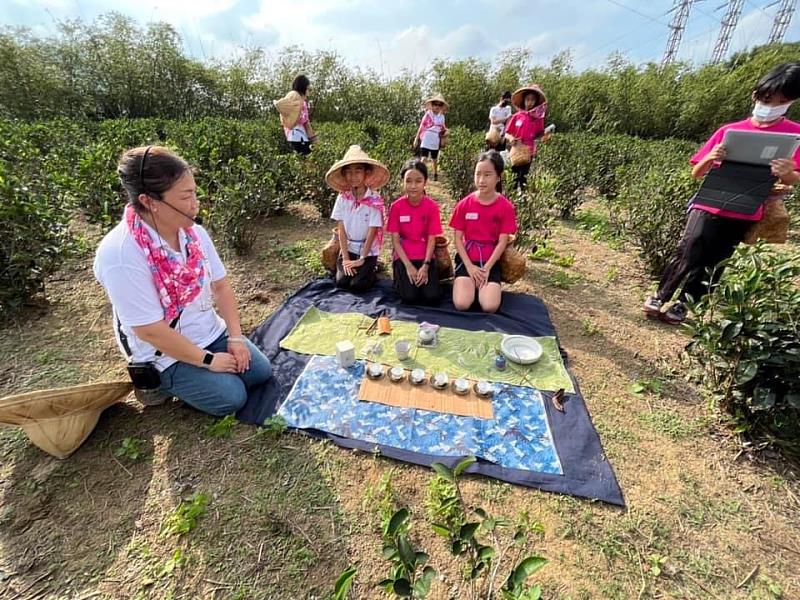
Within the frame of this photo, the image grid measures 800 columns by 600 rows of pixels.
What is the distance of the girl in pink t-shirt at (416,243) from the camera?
3.53 m

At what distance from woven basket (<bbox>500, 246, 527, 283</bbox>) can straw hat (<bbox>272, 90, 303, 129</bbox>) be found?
15.6 feet

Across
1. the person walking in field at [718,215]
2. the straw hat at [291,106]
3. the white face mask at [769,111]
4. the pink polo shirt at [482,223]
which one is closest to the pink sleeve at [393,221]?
the pink polo shirt at [482,223]

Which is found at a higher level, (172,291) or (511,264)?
(172,291)

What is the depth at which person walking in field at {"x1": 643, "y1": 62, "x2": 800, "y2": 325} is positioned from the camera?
7.95 ft

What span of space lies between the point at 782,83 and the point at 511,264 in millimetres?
2061

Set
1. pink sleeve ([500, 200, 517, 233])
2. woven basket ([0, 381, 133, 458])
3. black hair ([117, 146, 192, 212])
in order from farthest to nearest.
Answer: pink sleeve ([500, 200, 517, 233]), woven basket ([0, 381, 133, 458]), black hair ([117, 146, 192, 212])

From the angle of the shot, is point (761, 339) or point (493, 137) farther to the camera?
point (493, 137)

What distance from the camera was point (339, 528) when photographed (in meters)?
1.80

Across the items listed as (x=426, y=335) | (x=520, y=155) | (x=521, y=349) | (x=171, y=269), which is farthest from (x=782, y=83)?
(x=171, y=269)

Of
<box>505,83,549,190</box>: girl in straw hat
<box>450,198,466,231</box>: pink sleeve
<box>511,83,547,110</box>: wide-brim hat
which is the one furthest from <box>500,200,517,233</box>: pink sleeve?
<box>511,83,547,110</box>: wide-brim hat

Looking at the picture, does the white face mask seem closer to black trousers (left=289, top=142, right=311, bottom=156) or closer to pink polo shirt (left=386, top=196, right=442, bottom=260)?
pink polo shirt (left=386, top=196, right=442, bottom=260)

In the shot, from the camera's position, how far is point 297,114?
247 inches

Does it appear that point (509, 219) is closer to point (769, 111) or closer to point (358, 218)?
point (358, 218)

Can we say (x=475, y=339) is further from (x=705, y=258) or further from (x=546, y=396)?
(x=705, y=258)
